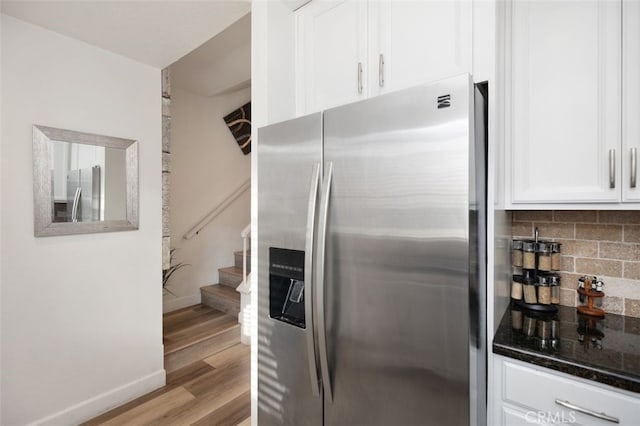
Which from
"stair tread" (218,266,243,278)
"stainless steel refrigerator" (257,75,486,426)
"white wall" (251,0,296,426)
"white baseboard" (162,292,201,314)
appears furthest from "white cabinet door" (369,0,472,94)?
"white baseboard" (162,292,201,314)

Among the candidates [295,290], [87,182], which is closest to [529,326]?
[295,290]

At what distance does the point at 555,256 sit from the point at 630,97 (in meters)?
0.67

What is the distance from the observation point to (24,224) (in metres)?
1.75

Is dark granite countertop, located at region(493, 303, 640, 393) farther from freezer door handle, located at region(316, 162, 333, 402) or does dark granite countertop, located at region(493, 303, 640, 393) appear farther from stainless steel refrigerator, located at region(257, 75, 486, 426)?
freezer door handle, located at region(316, 162, 333, 402)

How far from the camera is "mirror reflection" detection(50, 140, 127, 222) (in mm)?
1872

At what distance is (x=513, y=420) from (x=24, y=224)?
2.50 meters

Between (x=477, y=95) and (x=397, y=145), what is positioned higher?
(x=477, y=95)

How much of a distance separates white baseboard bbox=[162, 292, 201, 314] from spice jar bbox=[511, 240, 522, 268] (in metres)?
3.40

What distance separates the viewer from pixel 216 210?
3994 mm

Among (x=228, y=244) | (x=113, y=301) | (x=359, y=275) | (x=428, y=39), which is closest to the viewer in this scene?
(x=359, y=275)

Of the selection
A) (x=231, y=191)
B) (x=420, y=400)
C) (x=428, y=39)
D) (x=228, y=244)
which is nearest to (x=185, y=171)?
(x=231, y=191)

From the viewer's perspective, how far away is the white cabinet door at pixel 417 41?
110 centimetres

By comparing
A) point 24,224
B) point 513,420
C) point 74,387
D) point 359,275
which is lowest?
point 74,387

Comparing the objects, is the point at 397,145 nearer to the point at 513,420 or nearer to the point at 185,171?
the point at 513,420
